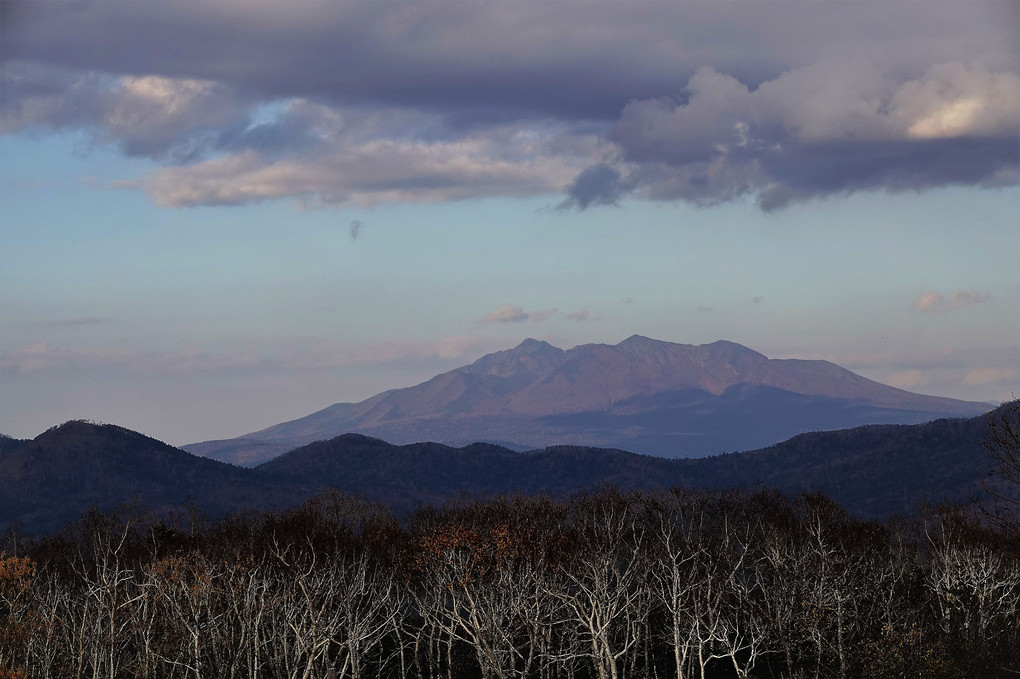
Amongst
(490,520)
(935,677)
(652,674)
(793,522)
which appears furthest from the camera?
(793,522)

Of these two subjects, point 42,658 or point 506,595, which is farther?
point 506,595

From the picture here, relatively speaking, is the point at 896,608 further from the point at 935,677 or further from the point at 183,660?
the point at 183,660

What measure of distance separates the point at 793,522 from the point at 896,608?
27327mm

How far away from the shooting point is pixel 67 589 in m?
94.8

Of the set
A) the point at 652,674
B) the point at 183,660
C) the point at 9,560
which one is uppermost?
the point at 9,560

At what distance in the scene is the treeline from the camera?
217ft

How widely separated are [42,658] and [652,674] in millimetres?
44878

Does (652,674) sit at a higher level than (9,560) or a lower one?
lower

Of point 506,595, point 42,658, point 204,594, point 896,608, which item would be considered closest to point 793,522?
point 896,608

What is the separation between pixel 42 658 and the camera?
66.9 m

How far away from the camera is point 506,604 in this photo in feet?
263

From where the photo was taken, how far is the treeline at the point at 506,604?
217ft

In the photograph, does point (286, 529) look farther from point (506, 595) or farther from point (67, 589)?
point (67, 589)

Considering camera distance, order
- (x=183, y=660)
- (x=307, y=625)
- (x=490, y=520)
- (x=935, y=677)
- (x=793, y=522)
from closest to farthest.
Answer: (x=935, y=677) → (x=183, y=660) → (x=307, y=625) → (x=490, y=520) → (x=793, y=522)
